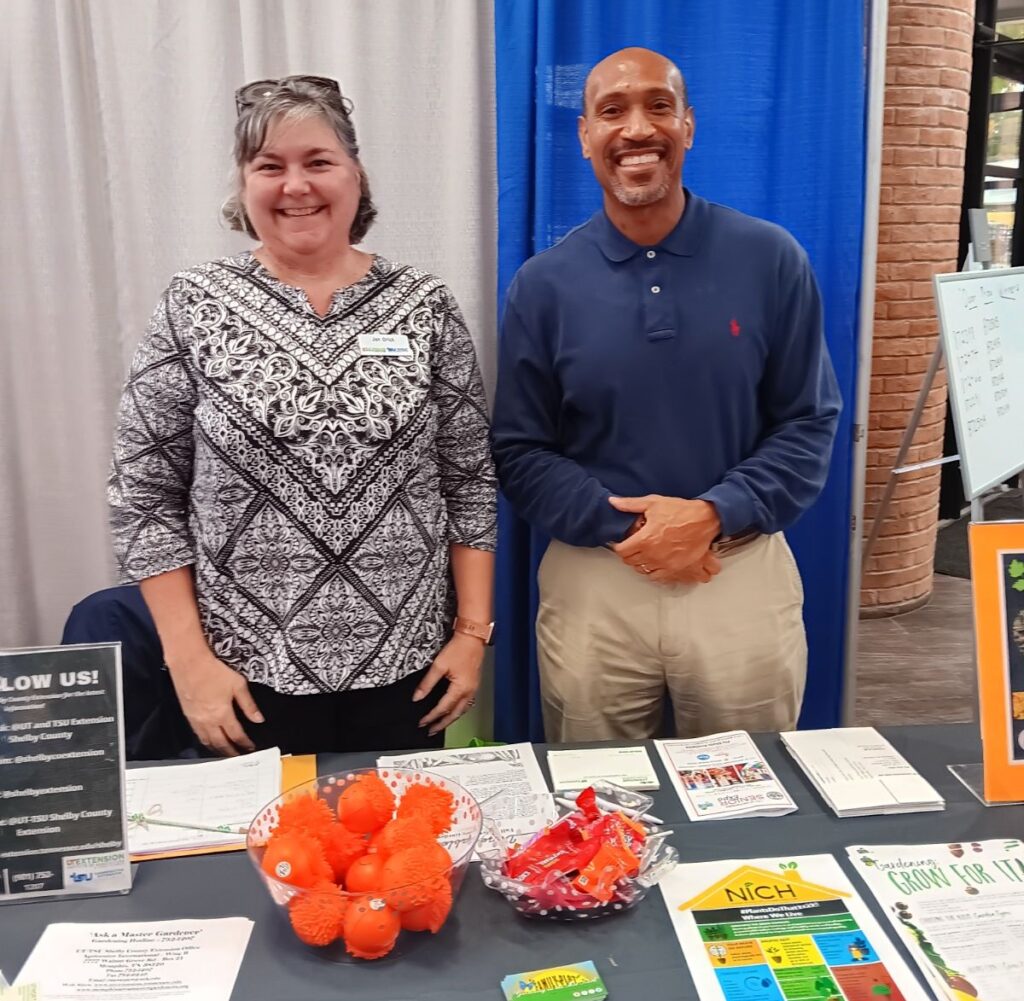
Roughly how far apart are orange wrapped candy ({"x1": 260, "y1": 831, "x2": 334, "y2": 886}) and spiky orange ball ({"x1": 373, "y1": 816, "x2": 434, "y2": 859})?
0.06 m

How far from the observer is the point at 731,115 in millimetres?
2055

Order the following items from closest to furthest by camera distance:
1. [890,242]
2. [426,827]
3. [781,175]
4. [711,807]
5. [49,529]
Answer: [426,827]
[711,807]
[781,175]
[49,529]
[890,242]

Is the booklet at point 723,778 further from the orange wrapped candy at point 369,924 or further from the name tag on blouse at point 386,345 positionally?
the name tag on blouse at point 386,345

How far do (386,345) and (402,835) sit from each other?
2.38 ft

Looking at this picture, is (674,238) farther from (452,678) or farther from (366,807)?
(366,807)

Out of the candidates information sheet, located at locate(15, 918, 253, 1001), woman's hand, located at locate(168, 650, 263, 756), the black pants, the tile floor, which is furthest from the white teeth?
the tile floor

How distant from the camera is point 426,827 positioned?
0.97m

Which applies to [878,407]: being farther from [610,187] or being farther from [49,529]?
[49,529]

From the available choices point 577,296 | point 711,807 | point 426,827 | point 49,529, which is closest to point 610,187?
point 577,296

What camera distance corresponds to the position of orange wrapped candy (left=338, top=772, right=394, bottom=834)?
1.01 m

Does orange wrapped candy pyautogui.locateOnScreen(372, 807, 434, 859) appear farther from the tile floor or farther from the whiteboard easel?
the tile floor

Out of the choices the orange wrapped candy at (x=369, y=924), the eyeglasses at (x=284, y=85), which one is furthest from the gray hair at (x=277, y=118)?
the orange wrapped candy at (x=369, y=924)

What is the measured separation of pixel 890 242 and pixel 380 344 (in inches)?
102

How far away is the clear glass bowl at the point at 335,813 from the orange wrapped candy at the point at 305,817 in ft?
0.08
